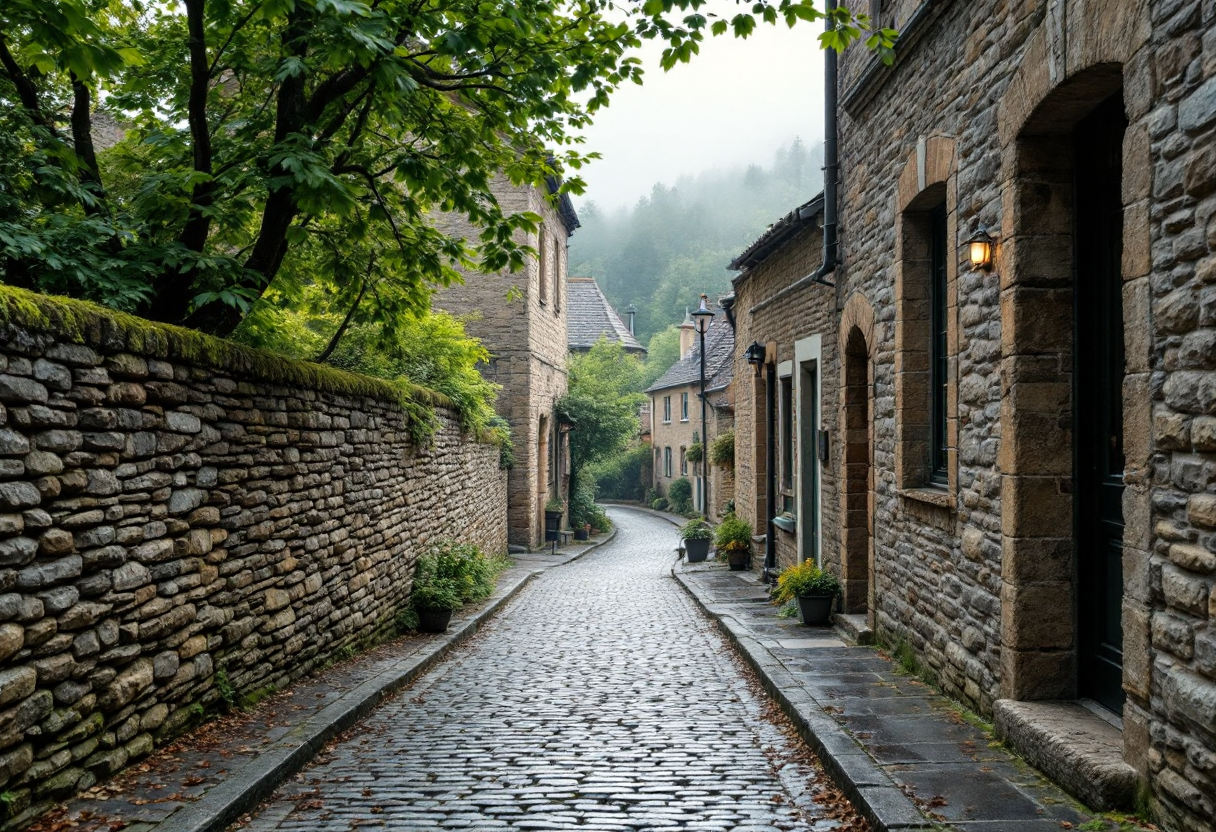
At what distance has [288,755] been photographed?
5551mm

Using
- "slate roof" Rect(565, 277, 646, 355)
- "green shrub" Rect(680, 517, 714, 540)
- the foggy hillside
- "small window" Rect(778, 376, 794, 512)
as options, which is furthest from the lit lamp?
the foggy hillside

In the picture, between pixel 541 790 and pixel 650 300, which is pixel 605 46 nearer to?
pixel 541 790

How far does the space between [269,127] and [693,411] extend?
110 ft

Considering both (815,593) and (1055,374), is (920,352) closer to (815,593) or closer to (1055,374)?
(1055,374)

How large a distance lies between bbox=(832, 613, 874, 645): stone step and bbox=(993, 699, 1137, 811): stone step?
3298mm

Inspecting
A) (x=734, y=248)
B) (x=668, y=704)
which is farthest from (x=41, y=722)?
(x=734, y=248)

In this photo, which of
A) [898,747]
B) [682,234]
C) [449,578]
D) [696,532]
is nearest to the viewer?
[898,747]

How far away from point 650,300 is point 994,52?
267ft

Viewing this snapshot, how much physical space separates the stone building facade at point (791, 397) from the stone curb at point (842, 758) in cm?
252

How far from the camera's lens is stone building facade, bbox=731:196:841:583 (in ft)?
35.6

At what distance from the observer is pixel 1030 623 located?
5320 mm

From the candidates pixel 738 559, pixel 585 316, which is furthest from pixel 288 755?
pixel 585 316

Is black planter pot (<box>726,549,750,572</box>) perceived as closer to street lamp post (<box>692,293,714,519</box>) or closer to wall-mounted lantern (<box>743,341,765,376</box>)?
wall-mounted lantern (<box>743,341,765,376</box>)

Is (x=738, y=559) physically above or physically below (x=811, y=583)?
below
